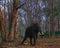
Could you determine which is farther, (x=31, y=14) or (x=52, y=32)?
(x=31, y=14)

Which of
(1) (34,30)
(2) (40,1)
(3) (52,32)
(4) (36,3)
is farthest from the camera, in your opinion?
(2) (40,1)

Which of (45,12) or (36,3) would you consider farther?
(45,12)


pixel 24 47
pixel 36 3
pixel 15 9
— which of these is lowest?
pixel 24 47

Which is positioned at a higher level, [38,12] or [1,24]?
[38,12]

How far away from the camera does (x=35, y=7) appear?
126 ft

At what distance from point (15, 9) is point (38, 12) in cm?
2268

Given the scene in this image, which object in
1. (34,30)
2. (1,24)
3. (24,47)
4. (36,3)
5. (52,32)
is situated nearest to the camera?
(24,47)

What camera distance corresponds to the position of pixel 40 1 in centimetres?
3881

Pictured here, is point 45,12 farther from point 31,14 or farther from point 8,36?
point 8,36

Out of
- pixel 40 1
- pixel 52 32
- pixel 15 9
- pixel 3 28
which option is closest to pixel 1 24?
pixel 3 28

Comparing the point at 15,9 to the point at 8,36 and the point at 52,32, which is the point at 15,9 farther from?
the point at 52,32

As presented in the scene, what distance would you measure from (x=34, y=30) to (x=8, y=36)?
422 centimetres

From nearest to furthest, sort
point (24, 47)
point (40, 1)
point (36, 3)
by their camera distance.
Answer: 1. point (24, 47)
2. point (36, 3)
3. point (40, 1)

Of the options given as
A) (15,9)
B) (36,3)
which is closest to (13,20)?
(15,9)
